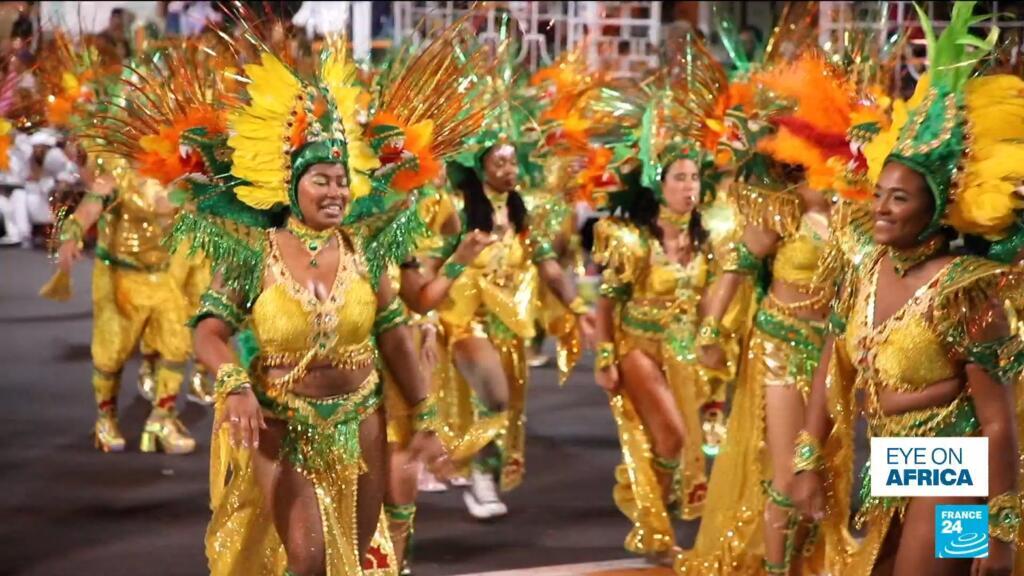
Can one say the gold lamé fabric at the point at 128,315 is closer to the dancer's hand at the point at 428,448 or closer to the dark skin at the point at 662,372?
the dark skin at the point at 662,372

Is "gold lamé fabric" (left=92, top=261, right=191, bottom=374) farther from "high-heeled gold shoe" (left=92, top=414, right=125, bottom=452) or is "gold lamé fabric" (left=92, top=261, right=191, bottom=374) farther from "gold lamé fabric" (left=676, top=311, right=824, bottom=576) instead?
"gold lamé fabric" (left=676, top=311, right=824, bottom=576)

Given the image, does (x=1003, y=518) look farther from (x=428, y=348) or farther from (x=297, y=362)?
(x=428, y=348)

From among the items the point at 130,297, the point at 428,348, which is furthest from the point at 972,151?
the point at 130,297

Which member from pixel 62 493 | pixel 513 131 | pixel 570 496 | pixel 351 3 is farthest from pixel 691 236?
pixel 351 3

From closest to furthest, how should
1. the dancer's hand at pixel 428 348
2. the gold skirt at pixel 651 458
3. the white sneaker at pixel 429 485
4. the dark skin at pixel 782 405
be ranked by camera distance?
Answer: the dark skin at pixel 782 405 < the gold skirt at pixel 651 458 < the dancer's hand at pixel 428 348 < the white sneaker at pixel 429 485

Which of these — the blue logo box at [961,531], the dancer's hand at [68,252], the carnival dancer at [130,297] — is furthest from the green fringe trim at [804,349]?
the dancer's hand at [68,252]

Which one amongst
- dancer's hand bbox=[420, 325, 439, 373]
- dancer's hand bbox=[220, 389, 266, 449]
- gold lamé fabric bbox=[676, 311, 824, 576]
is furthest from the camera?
dancer's hand bbox=[420, 325, 439, 373]

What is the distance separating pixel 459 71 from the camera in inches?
201

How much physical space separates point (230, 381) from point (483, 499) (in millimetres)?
3082

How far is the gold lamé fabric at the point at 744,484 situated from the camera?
5.61m

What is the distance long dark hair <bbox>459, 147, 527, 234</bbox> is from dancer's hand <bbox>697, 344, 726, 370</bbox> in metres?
1.41

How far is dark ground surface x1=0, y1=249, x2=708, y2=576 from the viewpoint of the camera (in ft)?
20.7

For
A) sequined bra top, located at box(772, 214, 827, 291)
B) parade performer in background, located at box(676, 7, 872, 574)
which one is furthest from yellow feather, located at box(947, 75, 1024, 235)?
sequined bra top, located at box(772, 214, 827, 291)

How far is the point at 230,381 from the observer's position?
13.4 ft
